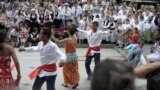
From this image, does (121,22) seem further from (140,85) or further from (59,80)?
(140,85)

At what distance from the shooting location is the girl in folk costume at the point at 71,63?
8.90m

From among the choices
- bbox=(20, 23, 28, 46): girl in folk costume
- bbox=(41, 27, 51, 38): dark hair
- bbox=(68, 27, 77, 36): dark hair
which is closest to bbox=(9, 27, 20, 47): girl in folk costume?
bbox=(20, 23, 28, 46): girl in folk costume

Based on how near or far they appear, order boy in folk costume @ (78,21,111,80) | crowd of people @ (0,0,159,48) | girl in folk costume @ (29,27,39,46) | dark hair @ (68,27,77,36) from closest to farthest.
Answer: dark hair @ (68,27,77,36) → boy in folk costume @ (78,21,111,80) → girl in folk costume @ (29,27,39,46) → crowd of people @ (0,0,159,48)

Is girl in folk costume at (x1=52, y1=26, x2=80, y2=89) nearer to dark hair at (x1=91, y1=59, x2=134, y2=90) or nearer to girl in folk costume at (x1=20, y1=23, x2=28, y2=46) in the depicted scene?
dark hair at (x1=91, y1=59, x2=134, y2=90)

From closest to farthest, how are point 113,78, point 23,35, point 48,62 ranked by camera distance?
point 113,78
point 48,62
point 23,35

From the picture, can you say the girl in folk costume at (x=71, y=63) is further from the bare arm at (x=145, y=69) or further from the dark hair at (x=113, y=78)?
the dark hair at (x=113, y=78)

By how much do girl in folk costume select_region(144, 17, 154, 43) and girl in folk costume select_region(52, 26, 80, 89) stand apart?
9.10 m

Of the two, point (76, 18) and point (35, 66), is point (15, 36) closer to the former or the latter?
point (76, 18)

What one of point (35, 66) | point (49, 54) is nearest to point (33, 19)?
point (35, 66)

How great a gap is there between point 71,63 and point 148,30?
9.43 m

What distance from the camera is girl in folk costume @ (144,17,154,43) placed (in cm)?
1809

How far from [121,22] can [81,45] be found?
2065 millimetres

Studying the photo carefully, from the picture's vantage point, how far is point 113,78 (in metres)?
1.36

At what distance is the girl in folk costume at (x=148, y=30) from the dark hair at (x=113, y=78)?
16893 millimetres
